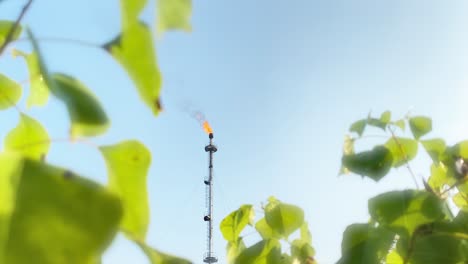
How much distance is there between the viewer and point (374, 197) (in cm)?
64

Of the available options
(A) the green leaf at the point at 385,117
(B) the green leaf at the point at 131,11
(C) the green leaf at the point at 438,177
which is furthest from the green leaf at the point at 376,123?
(B) the green leaf at the point at 131,11

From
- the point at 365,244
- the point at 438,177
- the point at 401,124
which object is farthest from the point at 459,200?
the point at 365,244

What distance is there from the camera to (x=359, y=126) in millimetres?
790

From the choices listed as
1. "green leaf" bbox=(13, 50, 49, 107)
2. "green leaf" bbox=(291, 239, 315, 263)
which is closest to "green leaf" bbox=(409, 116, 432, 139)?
"green leaf" bbox=(291, 239, 315, 263)

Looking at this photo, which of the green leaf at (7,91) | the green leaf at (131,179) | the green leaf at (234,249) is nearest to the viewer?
the green leaf at (131,179)

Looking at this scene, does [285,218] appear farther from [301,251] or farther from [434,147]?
[434,147]

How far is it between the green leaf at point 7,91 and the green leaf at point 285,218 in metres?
0.42

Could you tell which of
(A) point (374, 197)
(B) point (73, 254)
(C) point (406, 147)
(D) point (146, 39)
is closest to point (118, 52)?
(D) point (146, 39)

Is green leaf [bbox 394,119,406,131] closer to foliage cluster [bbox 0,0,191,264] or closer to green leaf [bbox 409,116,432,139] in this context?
green leaf [bbox 409,116,432,139]

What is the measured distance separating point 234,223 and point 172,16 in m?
0.63

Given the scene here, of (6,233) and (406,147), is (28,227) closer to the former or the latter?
(6,233)

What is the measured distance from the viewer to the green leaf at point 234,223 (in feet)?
2.78

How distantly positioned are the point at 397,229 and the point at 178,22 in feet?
1.55

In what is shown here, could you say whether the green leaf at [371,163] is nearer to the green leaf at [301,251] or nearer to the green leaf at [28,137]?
the green leaf at [301,251]
